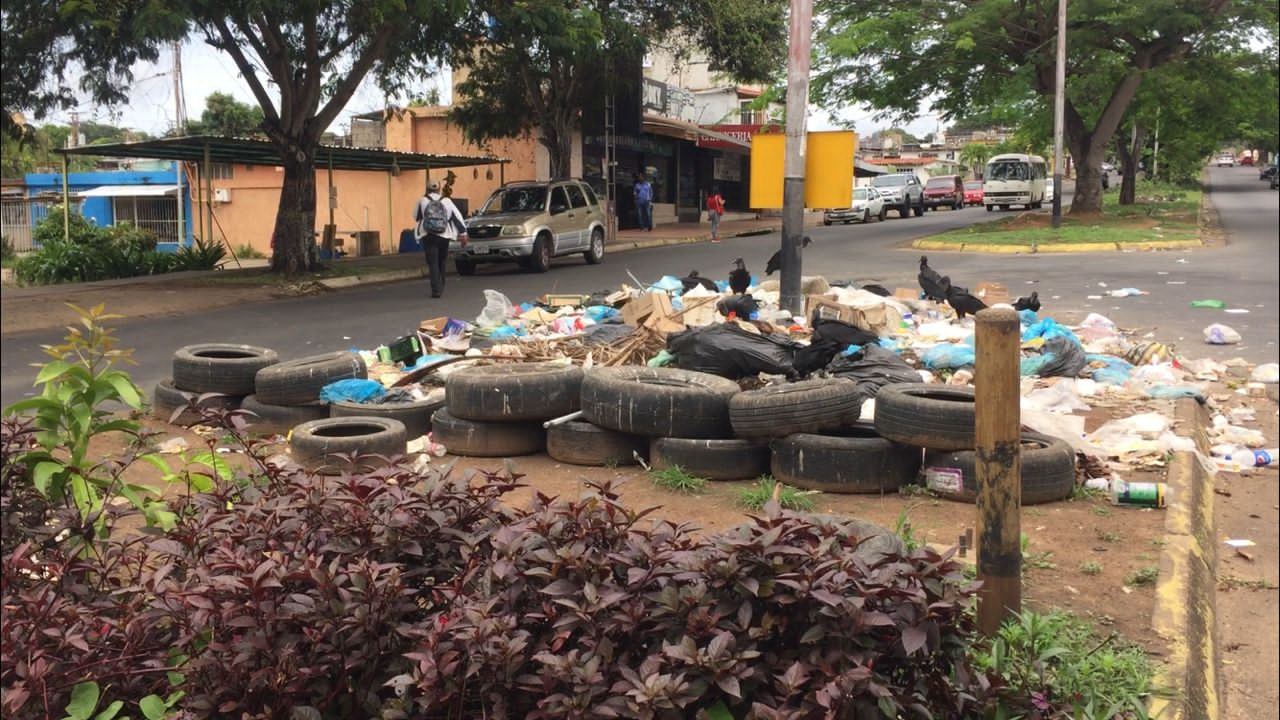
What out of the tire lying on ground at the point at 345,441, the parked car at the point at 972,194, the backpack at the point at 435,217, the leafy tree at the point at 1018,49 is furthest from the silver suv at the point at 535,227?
the parked car at the point at 972,194

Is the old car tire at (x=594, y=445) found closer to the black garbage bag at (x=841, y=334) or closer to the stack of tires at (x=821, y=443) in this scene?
the stack of tires at (x=821, y=443)

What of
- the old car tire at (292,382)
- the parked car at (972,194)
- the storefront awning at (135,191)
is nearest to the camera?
the old car tire at (292,382)

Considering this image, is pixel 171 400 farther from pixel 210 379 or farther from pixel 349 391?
pixel 349 391

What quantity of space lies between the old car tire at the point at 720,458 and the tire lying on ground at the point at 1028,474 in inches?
38.1

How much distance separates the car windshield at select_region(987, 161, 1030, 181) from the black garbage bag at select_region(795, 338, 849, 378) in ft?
133

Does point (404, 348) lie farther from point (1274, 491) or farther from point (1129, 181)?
point (1129, 181)

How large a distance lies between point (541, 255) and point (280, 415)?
1395cm

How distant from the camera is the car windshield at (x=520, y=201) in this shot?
2239cm

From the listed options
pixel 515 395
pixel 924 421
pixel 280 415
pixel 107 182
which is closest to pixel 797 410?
pixel 924 421

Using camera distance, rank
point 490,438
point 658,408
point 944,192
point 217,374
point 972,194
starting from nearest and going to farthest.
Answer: point 658,408, point 490,438, point 217,374, point 944,192, point 972,194

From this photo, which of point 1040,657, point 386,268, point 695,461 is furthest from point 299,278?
point 1040,657

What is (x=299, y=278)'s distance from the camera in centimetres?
2053

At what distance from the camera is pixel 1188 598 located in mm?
4637

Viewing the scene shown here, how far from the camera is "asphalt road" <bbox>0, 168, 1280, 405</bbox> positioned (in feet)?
42.0
